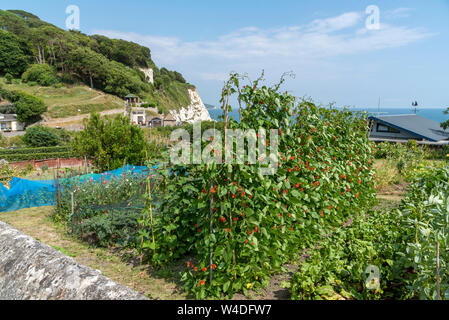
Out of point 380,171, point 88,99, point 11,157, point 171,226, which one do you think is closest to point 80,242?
point 171,226

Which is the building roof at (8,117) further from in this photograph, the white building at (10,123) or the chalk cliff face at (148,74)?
the chalk cliff face at (148,74)

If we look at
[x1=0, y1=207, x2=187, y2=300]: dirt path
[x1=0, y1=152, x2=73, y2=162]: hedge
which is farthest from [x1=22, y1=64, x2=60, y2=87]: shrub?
[x1=0, y1=207, x2=187, y2=300]: dirt path

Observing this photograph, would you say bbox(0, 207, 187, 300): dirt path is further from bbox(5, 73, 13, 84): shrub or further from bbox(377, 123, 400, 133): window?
bbox(5, 73, 13, 84): shrub

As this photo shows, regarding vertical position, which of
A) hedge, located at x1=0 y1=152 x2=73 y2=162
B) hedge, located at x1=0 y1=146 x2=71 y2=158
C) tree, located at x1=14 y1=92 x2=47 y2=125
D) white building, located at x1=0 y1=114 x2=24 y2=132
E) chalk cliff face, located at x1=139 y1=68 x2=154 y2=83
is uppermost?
chalk cliff face, located at x1=139 y1=68 x2=154 y2=83

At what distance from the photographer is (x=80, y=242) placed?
527 centimetres

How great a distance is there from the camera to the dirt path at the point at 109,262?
3.57m

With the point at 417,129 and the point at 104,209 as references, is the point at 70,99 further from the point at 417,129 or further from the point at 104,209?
the point at 104,209

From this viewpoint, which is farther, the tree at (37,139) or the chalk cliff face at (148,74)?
the chalk cliff face at (148,74)

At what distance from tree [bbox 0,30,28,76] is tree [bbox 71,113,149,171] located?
59.9 m

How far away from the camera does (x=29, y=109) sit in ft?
141

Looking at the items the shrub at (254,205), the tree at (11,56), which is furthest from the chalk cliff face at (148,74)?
the shrub at (254,205)

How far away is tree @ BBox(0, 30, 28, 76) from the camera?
182 ft

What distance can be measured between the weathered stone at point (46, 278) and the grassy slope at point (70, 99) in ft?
161

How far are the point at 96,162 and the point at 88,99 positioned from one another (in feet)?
160
